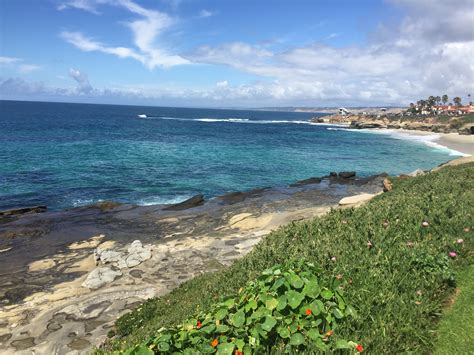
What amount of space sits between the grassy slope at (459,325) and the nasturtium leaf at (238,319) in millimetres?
2675

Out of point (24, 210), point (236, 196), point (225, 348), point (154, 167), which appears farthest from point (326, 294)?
point (154, 167)

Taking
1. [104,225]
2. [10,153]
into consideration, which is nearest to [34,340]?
[104,225]

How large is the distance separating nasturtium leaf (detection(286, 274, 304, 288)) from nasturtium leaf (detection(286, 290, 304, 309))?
0.39 feet

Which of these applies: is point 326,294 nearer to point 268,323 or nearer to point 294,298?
point 294,298

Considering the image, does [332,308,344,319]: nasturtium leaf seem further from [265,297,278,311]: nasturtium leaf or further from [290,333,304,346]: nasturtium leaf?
[265,297,278,311]: nasturtium leaf

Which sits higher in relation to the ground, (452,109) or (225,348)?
(452,109)

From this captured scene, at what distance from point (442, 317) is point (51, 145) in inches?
2469

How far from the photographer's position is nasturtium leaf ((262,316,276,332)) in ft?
14.6

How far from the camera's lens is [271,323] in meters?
4.50

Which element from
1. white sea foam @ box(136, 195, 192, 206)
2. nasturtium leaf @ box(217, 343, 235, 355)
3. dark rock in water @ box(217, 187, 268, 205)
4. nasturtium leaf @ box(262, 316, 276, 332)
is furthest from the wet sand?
nasturtium leaf @ box(262, 316, 276, 332)

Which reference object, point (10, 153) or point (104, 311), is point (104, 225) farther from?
point (10, 153)

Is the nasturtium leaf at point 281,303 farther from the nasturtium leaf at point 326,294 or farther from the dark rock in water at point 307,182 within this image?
the dark rock in water at point 307,182

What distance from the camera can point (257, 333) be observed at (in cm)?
452

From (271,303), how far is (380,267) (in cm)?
259
